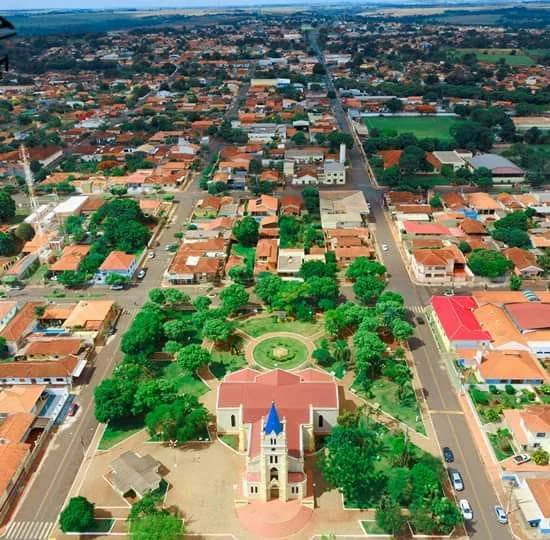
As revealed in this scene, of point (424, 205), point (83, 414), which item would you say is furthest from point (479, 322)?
point (83, 414)

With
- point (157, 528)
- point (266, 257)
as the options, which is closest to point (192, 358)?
point (157, 528)

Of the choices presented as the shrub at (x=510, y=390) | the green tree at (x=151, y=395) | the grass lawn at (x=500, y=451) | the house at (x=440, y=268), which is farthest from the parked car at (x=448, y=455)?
the house at (x=440, y=268)

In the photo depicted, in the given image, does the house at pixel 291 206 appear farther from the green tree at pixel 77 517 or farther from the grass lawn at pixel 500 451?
the green tree at pixel 77 517

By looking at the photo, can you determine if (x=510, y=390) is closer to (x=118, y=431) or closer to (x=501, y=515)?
(x=501, y=515)

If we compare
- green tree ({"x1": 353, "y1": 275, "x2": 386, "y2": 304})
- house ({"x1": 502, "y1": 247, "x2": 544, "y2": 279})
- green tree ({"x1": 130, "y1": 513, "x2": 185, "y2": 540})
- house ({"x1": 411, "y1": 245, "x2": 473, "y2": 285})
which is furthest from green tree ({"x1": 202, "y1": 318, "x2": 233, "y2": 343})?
house ({"x1": 502, "y1": 247, "x2": 544, "y2": 279})

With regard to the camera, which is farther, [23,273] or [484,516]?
[23,273]

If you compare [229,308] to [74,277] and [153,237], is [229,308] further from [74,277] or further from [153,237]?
[153,237]

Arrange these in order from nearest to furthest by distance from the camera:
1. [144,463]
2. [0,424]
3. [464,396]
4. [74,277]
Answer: [144,463]
[0,424]
[464,396]
[74,277]

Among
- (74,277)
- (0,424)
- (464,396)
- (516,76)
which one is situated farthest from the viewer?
(516,76)
